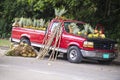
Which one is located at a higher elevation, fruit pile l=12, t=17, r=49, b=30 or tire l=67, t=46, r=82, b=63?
fruit pile l=12, t=17, r=49, b=30

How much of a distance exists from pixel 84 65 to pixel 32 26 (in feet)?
15.2

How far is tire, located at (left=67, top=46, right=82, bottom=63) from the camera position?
59.7 ft

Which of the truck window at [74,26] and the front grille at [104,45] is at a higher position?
the truck window at [74,26]

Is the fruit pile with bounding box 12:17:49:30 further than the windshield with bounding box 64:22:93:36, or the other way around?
the fruit pile with bounding box 12:17:49:30

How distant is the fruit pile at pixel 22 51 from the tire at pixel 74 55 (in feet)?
6.79

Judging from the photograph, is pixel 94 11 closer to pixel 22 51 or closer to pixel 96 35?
pixel 96 35

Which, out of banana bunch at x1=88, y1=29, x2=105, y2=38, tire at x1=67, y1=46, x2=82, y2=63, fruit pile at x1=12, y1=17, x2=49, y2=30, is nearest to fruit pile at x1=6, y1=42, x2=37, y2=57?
fruit pile at x1=12, y1=17, x2=49, y2=30

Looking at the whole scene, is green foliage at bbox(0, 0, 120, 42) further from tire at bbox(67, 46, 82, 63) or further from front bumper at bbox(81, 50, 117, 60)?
tire at bbox(67, 46, 82, 63)

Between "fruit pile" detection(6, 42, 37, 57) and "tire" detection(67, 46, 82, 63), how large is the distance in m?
2.07

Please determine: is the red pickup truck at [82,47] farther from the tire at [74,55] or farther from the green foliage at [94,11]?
the green foliage at [94,11]

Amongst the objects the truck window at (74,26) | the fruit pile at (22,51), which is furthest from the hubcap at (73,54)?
the fruit pile at (22,51)

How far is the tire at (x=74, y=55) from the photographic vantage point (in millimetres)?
18188

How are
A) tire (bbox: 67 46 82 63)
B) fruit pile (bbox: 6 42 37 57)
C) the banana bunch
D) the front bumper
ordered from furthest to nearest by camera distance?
1. fruit pile (bbox: 6 42 37 57)
2. the banana bunch
3. tire (bbox: 67 46 82 63)
4. the front bumper

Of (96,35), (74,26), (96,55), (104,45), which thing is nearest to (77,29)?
(74,26)
